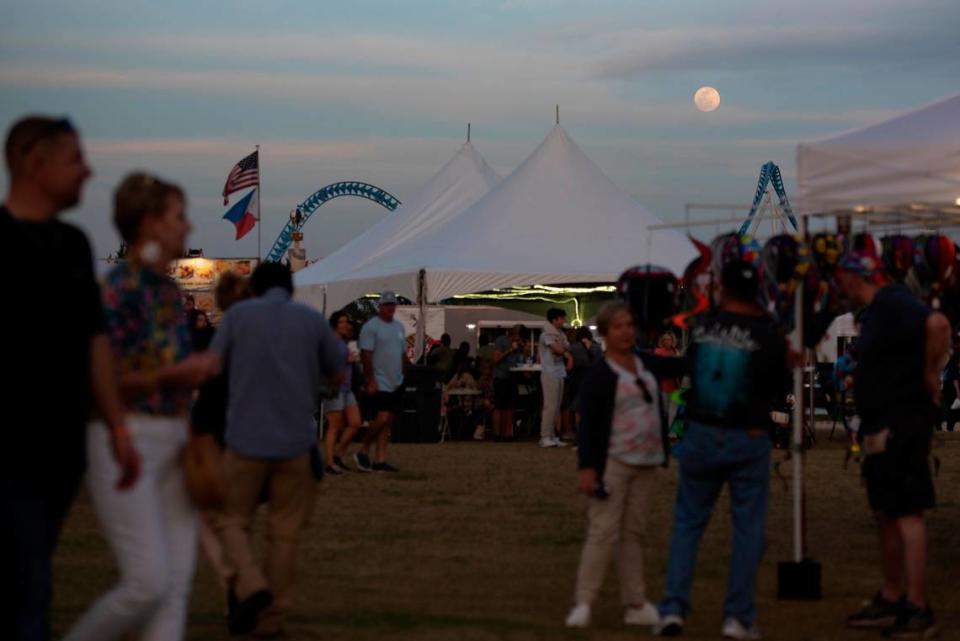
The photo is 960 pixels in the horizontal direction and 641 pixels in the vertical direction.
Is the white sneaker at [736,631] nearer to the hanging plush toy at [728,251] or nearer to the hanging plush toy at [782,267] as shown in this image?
the hanging plush toy at [782,267]

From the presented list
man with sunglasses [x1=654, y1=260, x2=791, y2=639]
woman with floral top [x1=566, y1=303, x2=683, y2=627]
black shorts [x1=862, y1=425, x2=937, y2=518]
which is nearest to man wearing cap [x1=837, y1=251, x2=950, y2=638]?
black shorts [x1=862, y1=425, x2=937, y2=518]

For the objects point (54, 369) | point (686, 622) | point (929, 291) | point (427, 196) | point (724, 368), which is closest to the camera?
point (54, 369)

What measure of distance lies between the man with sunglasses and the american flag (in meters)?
38.0

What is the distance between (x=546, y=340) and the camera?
23.4 m

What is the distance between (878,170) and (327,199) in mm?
51755

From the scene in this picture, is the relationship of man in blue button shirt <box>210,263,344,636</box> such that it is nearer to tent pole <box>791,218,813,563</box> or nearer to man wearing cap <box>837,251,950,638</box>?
man wearing cap <box>837,251,950,638</box>

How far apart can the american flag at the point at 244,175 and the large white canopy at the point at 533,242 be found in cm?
1651

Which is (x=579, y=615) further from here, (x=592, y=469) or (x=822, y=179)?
(x=822, y=179)

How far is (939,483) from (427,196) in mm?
15152

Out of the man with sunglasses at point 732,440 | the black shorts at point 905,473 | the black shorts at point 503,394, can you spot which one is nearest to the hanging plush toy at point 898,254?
the black shorts at point 905,473

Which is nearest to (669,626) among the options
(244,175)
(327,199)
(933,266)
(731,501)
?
(731,501)

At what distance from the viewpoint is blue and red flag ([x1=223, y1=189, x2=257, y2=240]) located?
45344 mm

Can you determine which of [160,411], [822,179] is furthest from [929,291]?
[160,411]

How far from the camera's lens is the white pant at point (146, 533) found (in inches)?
189
